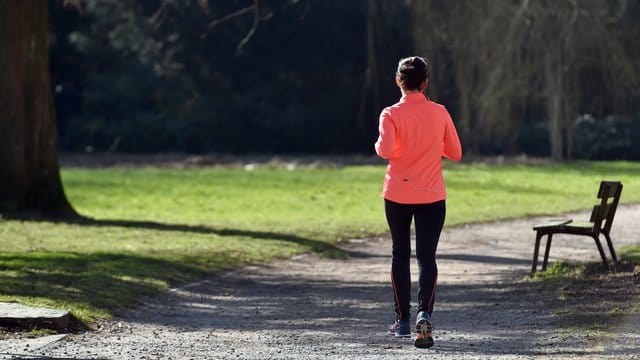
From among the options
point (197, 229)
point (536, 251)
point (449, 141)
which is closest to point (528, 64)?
point (197, 229)

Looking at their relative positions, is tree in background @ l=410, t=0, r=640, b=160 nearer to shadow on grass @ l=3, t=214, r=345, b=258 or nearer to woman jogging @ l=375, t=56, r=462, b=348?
shadow on grass @ l=3, t=214, r=345, b=258

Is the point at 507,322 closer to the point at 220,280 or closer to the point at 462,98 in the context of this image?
the point at 220,280

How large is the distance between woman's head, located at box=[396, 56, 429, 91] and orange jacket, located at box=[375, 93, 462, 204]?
14 cm

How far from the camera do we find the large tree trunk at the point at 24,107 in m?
22.7

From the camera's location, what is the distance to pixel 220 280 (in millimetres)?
15430

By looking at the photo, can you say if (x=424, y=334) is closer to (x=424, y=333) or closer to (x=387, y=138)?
(x=424, y=333)

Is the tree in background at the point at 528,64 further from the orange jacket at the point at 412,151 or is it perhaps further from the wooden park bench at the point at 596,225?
the orange jacket at the point at 412,151

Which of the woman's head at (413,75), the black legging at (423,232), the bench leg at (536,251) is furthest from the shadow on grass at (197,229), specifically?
the woman's head at (413,75)

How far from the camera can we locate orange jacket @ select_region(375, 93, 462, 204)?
9.30m

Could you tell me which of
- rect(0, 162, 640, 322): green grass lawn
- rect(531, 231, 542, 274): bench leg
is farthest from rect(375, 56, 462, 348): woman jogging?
rect(531, 231, 542, 274): bench leg

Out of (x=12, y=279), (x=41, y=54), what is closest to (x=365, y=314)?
(x=12, y=279)

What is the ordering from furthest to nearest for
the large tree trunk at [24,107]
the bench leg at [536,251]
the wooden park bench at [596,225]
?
the large tree trunk at [24,107] < the bench leg at [536,251] < the wooden park bench at [596,225]

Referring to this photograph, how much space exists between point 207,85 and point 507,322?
43186 mm

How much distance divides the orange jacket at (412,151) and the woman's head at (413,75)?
14cm
